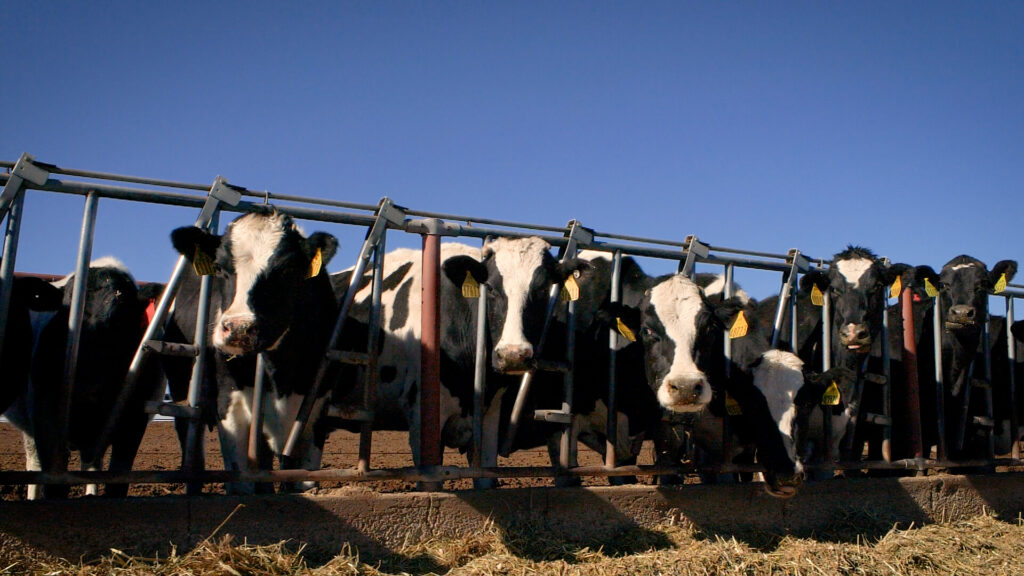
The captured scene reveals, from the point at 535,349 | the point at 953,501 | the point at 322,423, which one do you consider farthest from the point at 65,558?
the point at 953,501

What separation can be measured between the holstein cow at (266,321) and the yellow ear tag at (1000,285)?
702cm

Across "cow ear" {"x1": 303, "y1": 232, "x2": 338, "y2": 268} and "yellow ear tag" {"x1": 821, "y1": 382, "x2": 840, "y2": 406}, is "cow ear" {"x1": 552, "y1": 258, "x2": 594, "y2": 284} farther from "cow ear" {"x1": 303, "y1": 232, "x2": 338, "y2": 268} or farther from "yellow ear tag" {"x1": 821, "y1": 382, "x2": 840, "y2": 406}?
Result: "yellow ear tag" {"x1": 821, "y1": 382, "x2": 840, "y2": 406}

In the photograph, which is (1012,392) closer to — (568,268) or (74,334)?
(568,268)

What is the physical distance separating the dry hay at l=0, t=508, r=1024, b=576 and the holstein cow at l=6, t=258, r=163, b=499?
1774 mm

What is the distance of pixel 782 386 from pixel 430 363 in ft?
9.62

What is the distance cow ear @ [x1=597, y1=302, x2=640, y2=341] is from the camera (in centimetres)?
629

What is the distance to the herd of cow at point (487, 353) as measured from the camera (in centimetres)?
539

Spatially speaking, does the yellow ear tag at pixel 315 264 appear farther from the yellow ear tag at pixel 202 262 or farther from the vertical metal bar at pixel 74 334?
the vertical metal bar at pixel 74 334

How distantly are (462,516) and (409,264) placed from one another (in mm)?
3042

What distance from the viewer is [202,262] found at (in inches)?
202

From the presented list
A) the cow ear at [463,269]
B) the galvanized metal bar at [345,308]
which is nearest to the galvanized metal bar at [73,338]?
the galvanized metal bar at [345,308]

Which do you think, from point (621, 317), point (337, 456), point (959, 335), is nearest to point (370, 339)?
point (621, 317)

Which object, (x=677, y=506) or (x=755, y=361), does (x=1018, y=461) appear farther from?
(x=677, y=506)

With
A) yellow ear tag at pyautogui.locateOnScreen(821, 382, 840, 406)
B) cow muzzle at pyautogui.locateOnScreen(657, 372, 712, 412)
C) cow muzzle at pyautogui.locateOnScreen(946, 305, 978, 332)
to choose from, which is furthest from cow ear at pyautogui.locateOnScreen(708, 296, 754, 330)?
cow muzzle at pyautogui.locateOnScreen(946, 305, 978, 332)
